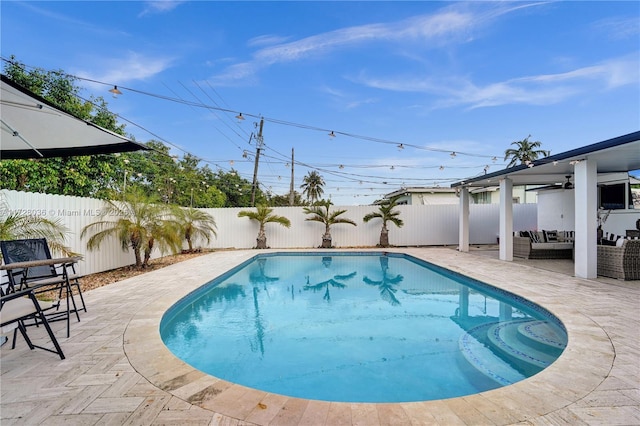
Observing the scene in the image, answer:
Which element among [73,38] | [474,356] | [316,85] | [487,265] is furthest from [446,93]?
[73,38]

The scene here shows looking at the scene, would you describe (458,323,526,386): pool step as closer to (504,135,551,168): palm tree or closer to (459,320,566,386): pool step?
(459,320,566,386): pool step

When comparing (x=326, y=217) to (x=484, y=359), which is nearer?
(x=484, y=359)

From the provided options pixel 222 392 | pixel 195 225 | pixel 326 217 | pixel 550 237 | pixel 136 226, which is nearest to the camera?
pixel 222 392

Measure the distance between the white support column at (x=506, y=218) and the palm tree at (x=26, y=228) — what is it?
10.5m

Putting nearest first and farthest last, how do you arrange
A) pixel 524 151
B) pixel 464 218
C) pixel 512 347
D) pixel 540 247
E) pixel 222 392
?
pixel 222 392 < pixel 512 347 < pixel 540 247 < pixel 464 218 < pixel 524 151

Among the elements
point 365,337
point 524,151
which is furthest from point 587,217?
point 524,151

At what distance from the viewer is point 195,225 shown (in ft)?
43.6

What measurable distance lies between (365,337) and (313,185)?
30775mm

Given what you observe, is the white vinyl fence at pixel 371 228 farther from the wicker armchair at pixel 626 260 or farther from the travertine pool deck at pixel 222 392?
the travertine pool deck at pixel 222 392

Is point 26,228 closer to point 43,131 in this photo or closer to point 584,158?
point 43,131

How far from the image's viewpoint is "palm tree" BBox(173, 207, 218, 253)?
39.8 ft

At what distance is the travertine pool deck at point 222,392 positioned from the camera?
202 centimetres

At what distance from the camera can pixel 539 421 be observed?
6.48ft

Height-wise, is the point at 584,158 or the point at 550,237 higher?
the point at 584,158
